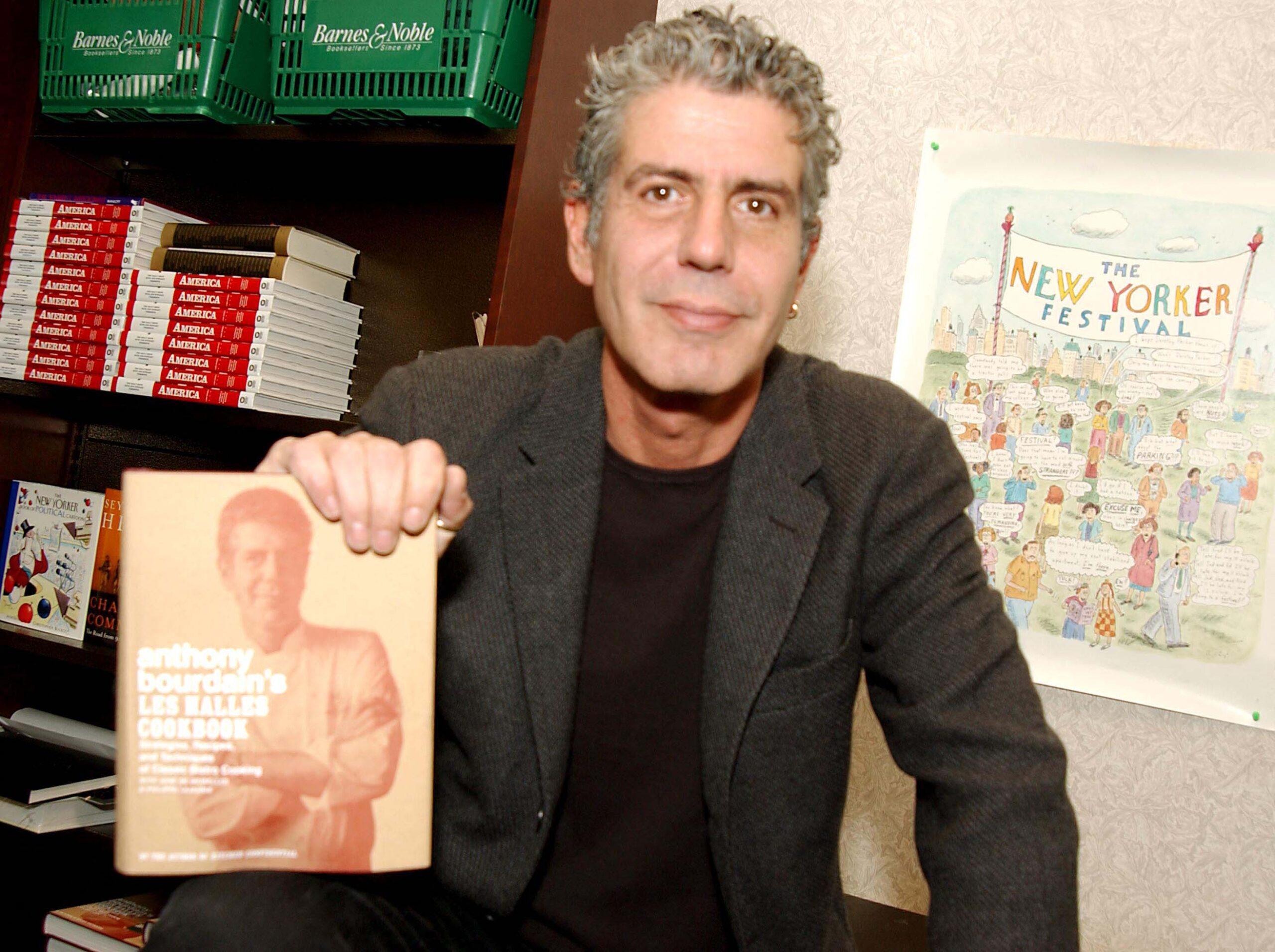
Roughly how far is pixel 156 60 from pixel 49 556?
953 mm

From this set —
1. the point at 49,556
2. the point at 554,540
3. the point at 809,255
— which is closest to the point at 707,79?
the point at 809,255

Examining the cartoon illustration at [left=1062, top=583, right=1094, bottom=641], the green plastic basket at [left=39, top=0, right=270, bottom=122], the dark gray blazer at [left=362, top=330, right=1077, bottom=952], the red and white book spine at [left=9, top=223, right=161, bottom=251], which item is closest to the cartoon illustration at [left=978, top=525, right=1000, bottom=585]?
the cartoon illustration at [left=1062, top=583, right=1094, bottom=641]

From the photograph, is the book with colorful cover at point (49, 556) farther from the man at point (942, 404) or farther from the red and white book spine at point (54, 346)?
the man at point (942, 404)

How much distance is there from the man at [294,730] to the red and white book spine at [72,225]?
50.7 inches

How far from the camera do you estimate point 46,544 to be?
195 centimetres

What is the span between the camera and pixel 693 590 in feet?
3.68

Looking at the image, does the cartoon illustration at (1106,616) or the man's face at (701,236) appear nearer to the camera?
the man's face at (701,236)

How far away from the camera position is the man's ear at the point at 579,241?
50.5 inches

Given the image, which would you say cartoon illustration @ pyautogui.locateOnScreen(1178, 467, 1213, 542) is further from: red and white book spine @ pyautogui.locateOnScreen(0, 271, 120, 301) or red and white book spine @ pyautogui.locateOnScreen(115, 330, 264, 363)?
red and white book spine @ pyautogui.locateOnScreen(0, 271, 120, 301)

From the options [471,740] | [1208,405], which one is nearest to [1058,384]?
[1208,405]

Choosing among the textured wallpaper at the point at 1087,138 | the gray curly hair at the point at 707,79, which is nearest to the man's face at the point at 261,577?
the gray curly hair at the point at 707,79

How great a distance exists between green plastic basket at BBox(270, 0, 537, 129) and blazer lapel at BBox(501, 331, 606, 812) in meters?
0.57

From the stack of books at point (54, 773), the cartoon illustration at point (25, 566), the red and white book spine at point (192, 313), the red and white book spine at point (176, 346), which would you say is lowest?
the stack of books at point (54, 773)

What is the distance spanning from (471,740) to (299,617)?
328 millimetres
